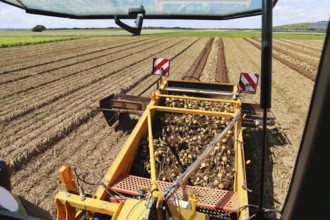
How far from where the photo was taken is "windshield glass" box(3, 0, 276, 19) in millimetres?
1252

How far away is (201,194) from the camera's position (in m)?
3.63

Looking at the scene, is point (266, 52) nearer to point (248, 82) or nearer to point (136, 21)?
point (136, 21)

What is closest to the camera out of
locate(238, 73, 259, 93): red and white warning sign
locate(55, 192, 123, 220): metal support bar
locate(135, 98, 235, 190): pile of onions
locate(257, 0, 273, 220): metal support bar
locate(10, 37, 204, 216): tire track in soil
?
locate(257, 0, 273, 220): metal support bar

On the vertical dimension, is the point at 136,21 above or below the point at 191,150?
above

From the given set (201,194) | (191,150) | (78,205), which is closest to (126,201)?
(78,205)

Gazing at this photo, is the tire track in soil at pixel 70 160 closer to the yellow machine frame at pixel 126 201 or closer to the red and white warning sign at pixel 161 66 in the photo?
the yellow machine frame at pixel 126 201

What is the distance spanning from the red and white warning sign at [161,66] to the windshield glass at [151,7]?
19.4 feet

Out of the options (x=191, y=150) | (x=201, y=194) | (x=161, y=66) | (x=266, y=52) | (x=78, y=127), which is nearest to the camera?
(x=266, y=52)

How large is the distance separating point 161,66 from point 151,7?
615cm

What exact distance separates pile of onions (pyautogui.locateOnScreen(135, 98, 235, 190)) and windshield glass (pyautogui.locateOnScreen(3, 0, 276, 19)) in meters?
3.15

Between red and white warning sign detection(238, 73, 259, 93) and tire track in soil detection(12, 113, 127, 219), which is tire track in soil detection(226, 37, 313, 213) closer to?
red and white warning sign detection(238, 73, 259, 93)

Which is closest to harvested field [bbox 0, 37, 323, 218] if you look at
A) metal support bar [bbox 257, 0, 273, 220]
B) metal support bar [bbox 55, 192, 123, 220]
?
metal support bar [bbox 55, 192, 123, 220]

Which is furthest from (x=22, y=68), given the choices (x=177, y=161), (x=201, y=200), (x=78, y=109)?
(x=201, y=200)

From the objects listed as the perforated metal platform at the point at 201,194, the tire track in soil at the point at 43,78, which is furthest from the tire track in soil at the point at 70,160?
the tire track in soil at the point at 43,78
